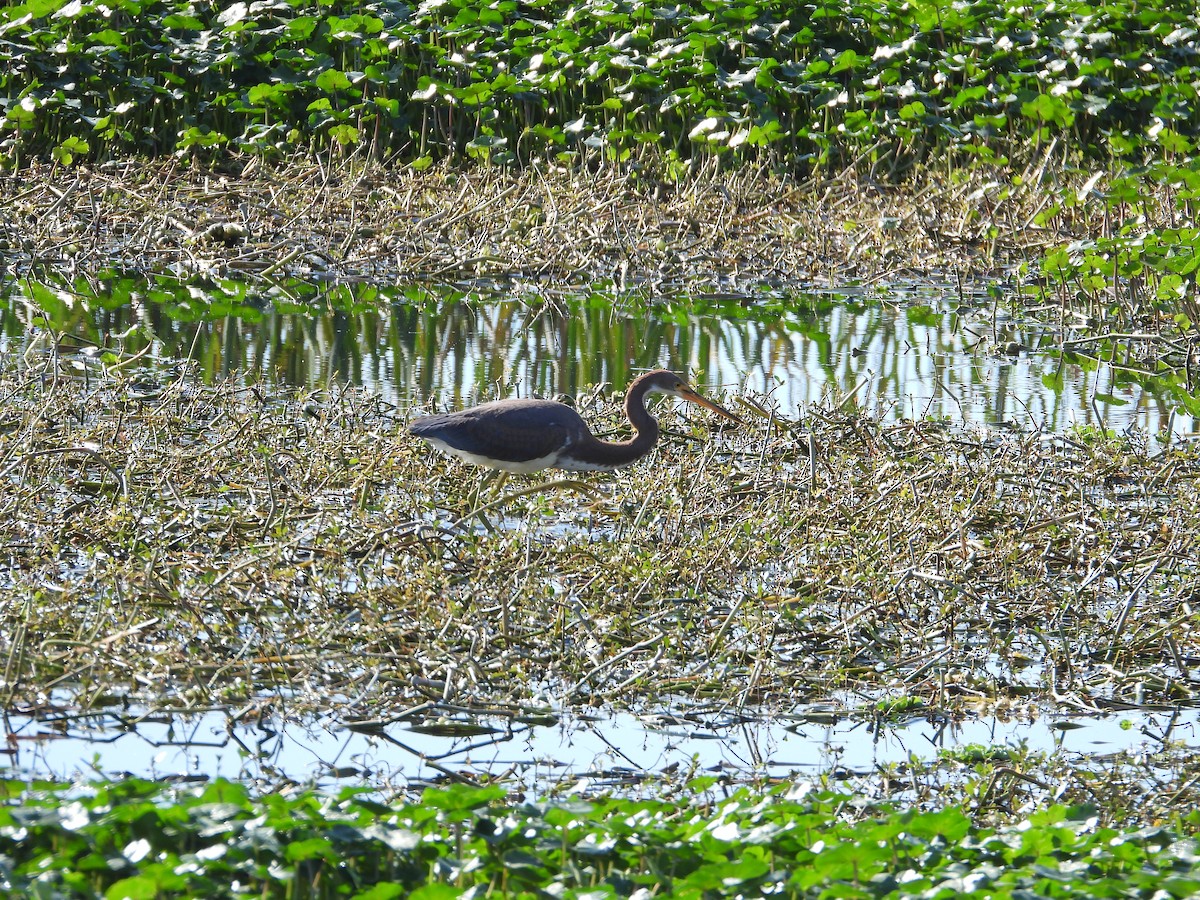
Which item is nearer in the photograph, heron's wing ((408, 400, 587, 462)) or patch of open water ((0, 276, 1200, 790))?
patch of open water ((0, 276, 1200, 790))

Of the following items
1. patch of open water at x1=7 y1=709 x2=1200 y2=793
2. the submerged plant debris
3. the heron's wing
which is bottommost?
patch of open water at x1=7 y1=709 x2=1200 y2=793

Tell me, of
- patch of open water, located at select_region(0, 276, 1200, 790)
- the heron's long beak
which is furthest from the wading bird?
patch of open water, located at select_region(0, 276, 1200, 790)

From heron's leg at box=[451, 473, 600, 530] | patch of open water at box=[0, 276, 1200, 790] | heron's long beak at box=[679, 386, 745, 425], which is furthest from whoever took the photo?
heron's long beak at box=[679, 386, 745, 425]

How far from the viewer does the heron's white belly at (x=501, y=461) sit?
6.82 meters

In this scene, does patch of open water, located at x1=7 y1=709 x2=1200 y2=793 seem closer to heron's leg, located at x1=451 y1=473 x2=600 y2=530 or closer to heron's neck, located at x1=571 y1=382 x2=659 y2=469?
heron's leg, located at x1=451 y1=473 x2=600 y2=530

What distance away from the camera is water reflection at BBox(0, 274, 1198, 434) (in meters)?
9.30

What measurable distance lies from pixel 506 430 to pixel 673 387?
1.14m

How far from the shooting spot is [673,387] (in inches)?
303

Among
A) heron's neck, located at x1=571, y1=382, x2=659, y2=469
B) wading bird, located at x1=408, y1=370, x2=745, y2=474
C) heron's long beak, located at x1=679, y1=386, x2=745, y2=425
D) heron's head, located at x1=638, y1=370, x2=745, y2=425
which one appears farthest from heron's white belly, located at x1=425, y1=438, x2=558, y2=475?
heron's long beak, located at x1=679, y1=386, x2=745, y2=425

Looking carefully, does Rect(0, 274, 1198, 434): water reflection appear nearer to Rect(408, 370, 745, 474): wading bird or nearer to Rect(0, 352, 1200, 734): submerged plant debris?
Rect(0, 352, 1200, 734): submerged plant debris

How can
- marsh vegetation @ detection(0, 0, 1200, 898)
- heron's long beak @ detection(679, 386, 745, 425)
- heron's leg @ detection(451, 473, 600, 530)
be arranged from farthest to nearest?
heron's long beak @ detection(679, 386, 745, 425)
heron's leg @ detection(451, 473, 600, 530)
marsh vegetation @ detection(0, 0, 1200, 898)

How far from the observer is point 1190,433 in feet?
27.4

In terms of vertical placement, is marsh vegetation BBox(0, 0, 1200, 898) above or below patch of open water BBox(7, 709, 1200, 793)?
above

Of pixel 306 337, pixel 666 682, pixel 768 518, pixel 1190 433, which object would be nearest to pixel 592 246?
pixel 306 337
